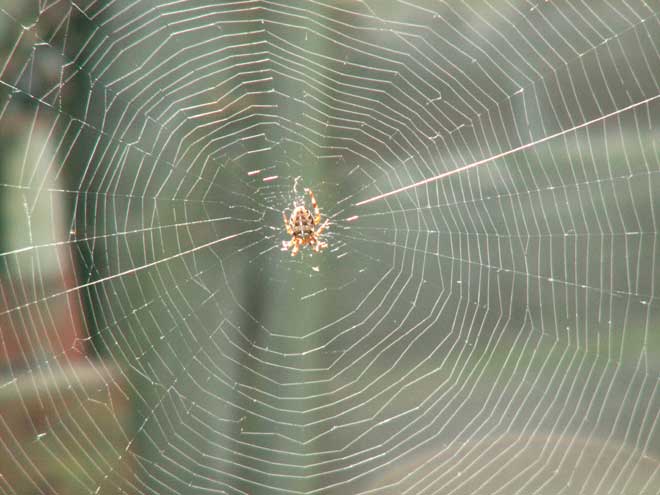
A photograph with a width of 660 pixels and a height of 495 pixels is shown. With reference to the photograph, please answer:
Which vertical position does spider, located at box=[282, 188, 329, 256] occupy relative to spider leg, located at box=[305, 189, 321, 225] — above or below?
below

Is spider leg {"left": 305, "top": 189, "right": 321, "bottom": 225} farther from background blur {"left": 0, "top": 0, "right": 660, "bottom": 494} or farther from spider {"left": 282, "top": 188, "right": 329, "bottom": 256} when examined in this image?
background blur {"left": 0, "top": 0, "right": 660, "bottom": 494}

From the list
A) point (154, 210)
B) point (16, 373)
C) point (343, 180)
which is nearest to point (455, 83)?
point (343, 180)

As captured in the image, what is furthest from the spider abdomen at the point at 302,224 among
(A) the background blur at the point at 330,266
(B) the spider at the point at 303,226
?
(A) the background blur at the point at 330,266

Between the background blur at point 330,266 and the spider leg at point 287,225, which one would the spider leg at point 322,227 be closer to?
the spider leg at point 287,225

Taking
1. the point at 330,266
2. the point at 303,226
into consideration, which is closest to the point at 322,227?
the point at 303,226

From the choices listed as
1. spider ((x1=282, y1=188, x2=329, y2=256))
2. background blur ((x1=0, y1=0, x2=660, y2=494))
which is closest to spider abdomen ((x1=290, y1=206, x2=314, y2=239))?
spider ((x1=282, y1=188, x2=329, y2=256))

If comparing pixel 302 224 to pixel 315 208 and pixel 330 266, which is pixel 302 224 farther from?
pixel 330 266
